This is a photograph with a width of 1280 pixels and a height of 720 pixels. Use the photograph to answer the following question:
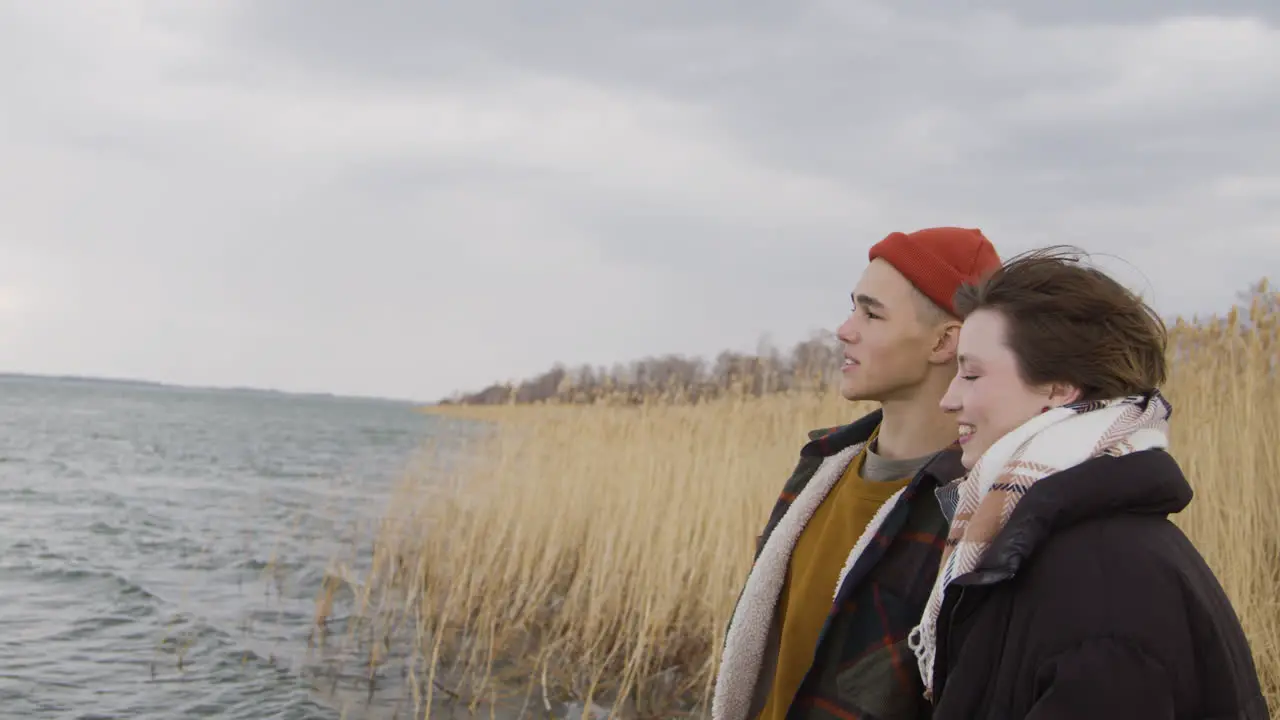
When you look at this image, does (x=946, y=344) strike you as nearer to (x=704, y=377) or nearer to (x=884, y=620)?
(x=884, y=620)

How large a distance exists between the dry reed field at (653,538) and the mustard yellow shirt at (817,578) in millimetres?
1800

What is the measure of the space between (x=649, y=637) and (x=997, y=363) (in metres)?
3.64

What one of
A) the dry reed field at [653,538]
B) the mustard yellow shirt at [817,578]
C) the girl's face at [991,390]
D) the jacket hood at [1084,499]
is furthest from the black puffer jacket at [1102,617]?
the dry reed field at [653,538]

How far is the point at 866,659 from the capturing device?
170cm

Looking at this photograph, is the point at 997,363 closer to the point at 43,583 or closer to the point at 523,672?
the point at 523,672

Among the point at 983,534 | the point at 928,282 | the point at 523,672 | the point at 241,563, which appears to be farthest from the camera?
the point at 241,563

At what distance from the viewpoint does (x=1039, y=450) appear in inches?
46.4

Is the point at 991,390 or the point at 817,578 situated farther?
the point at 817,578

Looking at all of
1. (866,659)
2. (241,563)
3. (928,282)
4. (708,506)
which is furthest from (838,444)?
(241,563)

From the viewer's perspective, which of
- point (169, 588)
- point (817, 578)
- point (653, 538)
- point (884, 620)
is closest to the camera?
point (884, 620)

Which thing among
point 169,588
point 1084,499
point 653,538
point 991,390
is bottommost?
point 169,588

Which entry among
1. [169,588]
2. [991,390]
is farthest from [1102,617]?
[169,588]

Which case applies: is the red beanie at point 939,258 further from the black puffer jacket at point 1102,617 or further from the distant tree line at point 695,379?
the distant tree line at point 695,379

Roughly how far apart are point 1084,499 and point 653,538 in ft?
14.3
